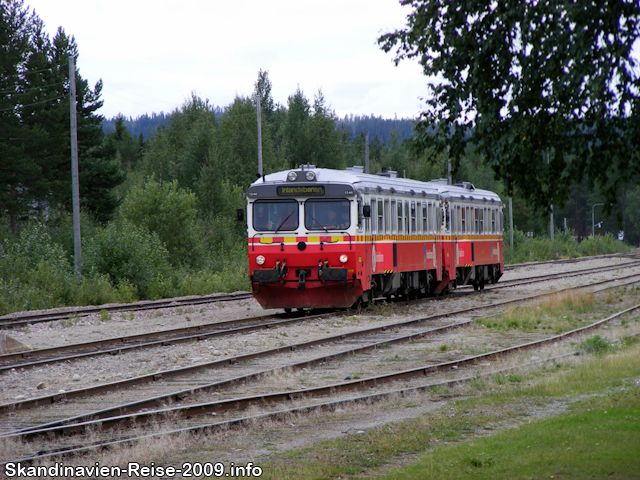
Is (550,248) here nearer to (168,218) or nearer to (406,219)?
(168,218)

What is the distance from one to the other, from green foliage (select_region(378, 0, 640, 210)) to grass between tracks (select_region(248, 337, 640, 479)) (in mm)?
2256

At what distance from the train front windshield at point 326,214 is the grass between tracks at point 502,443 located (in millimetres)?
9881

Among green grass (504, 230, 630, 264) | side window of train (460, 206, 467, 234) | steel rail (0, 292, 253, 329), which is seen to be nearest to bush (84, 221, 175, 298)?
steel rail (0, 292, 253, 329)

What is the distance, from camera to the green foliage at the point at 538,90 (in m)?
6.50

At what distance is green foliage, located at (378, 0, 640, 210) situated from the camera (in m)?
6.50

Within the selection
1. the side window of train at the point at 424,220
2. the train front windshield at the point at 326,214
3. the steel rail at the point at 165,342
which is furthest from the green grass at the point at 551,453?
the side window of train at the point at 424,220

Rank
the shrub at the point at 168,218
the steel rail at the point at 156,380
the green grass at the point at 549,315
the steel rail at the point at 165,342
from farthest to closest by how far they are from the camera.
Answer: the shrub at the point at 168,218 < the green grass at the point at 549,315 < the steel rail at the point at 165,342 < the steel rail at the point at 156,380

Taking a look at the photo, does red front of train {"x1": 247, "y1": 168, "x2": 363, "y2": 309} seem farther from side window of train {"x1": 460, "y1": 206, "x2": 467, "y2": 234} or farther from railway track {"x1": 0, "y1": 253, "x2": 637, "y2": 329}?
side window of train {"x1": 460, "y1": 206, "x2": 467, "y2": 234}

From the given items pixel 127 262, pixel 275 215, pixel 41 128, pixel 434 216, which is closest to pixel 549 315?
pixel 434 216

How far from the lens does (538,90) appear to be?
7.25m

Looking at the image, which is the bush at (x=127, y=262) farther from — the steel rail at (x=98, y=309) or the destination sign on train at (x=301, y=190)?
the destination sign on train at (x=301, y=190)

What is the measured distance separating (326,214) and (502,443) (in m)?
13.0

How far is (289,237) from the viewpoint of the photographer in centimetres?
2014

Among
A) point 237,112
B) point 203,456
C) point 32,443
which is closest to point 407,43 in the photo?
point 203,456
